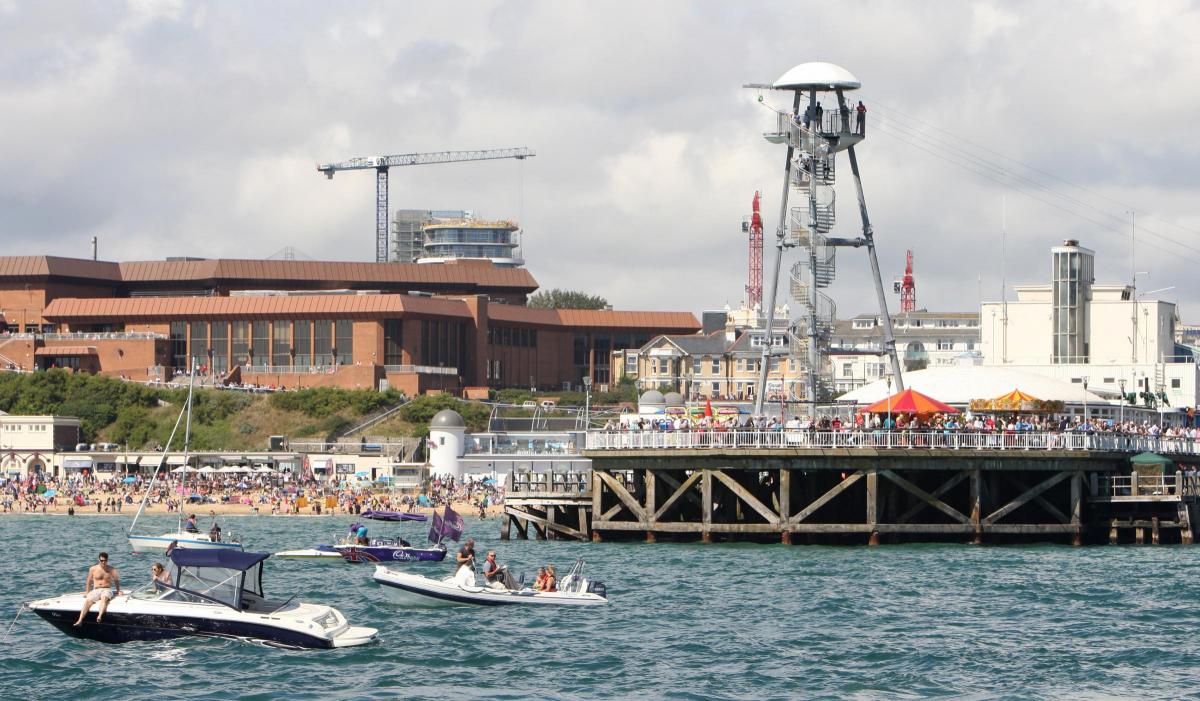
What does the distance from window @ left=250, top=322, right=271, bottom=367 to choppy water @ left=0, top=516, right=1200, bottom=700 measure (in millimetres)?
106591

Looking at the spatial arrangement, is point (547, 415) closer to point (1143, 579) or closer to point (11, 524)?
point (11, 524)

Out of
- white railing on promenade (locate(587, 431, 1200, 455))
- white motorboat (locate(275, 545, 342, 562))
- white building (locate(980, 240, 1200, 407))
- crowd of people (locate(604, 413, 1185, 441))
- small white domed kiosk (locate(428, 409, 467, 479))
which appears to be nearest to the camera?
white railing on promenade (locate(587, 431, 1200, 455))

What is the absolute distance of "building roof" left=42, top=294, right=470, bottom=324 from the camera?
174125 mm

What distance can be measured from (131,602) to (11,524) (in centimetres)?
6858

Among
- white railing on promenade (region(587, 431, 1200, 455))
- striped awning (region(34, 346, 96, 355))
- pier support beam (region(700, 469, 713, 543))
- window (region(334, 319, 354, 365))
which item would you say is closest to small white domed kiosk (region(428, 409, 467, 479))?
window (region(334, 319, 354, 365))

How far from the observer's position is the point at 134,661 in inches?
1799

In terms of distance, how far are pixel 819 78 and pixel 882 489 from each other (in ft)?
67.3

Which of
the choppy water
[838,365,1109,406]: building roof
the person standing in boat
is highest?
[838,365,1109,406]: building roof

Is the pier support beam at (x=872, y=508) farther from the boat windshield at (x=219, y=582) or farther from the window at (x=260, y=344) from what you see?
the window at (x=260, y=344)

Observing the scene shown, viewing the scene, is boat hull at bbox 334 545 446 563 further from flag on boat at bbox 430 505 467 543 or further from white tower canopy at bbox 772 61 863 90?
white tower canopy at bbox 772 61 863 90

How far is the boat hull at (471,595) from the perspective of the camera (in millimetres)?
55625

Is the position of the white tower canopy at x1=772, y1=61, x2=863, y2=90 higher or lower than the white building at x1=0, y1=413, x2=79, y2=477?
higher

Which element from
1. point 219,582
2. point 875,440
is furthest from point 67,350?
point 219,582

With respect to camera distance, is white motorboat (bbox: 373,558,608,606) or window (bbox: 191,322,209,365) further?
window (bbox: 191,322,209,365)
